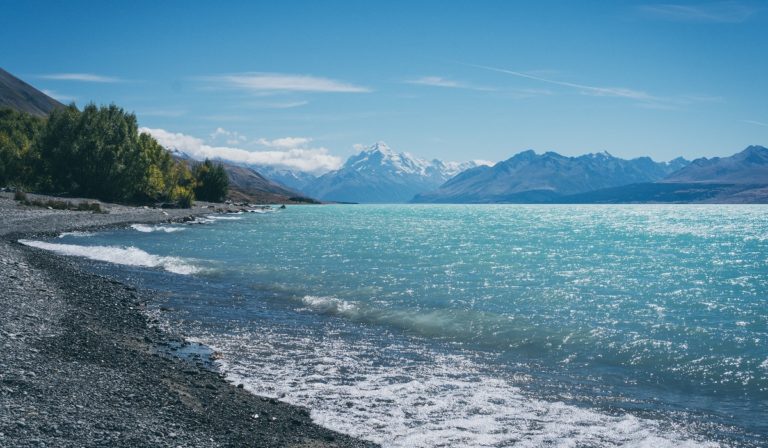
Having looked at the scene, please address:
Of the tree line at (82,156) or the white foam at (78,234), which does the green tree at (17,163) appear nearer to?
the tree line at (82,156)

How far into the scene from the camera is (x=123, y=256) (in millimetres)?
42969

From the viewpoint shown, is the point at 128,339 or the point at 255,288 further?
the point at 255,288

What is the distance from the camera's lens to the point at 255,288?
110 feet

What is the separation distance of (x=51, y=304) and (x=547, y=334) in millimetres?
20825

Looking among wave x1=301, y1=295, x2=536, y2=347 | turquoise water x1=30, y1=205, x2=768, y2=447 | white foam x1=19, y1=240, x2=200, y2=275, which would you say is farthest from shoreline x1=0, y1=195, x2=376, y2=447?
white foam x1=19, y1=240, x2=200, y2=275

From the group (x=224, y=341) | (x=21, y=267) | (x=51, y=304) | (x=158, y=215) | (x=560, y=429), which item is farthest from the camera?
(x=158, y=215)

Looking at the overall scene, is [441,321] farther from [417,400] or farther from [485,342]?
[417,400]

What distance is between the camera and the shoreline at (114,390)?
1100 cm

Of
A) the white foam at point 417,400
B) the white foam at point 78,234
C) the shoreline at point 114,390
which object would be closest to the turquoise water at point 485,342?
the white foam at point 417,400

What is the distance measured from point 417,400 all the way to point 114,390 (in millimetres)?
7893

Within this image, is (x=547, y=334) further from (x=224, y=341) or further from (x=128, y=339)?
(x=128, y=339)

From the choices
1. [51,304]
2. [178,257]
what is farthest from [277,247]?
[51,304]

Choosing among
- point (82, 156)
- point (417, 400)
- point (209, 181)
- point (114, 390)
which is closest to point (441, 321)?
point (417, 400)

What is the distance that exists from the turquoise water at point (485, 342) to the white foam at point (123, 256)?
157 millimetres
